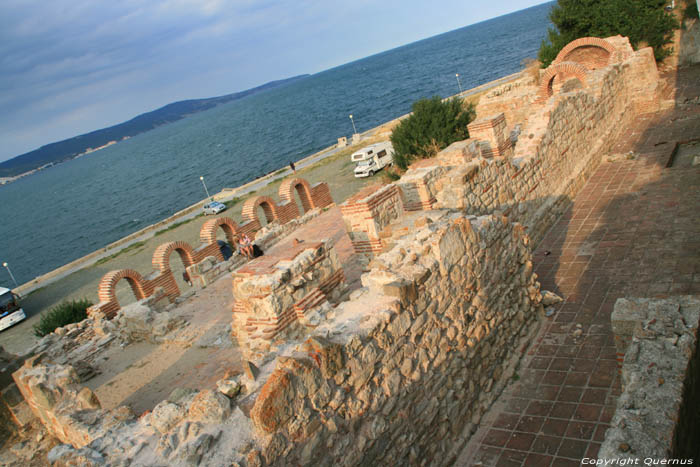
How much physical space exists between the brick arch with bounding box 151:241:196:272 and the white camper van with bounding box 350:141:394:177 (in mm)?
17055

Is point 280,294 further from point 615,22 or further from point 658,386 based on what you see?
point 615,22

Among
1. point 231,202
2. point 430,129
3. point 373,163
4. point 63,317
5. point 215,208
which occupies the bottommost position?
point 231,202

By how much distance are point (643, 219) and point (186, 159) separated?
109876 mm

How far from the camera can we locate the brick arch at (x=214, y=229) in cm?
1356

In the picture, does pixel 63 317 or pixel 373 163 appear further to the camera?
pixel 373 163

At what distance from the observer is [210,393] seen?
352 centimetres

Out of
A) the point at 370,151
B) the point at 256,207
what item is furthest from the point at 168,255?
the point at 370,151

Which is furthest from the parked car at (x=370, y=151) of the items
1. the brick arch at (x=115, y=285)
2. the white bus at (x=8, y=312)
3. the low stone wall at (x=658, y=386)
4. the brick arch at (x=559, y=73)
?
the low stone wall at (x=658, y=386)

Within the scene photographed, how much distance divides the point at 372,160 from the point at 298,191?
13840mm

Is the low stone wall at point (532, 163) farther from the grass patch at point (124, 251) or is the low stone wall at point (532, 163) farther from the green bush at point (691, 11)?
the grass patch at point (124, 251)

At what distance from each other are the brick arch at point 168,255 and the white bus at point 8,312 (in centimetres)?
1776

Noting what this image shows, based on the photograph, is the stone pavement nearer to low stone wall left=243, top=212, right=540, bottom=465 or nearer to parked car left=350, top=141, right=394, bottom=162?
low stone wall left=243, top=212, right=540, bottom=465

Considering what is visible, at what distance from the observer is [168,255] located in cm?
1270

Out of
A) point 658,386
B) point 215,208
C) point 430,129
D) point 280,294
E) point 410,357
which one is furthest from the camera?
point 215,208
